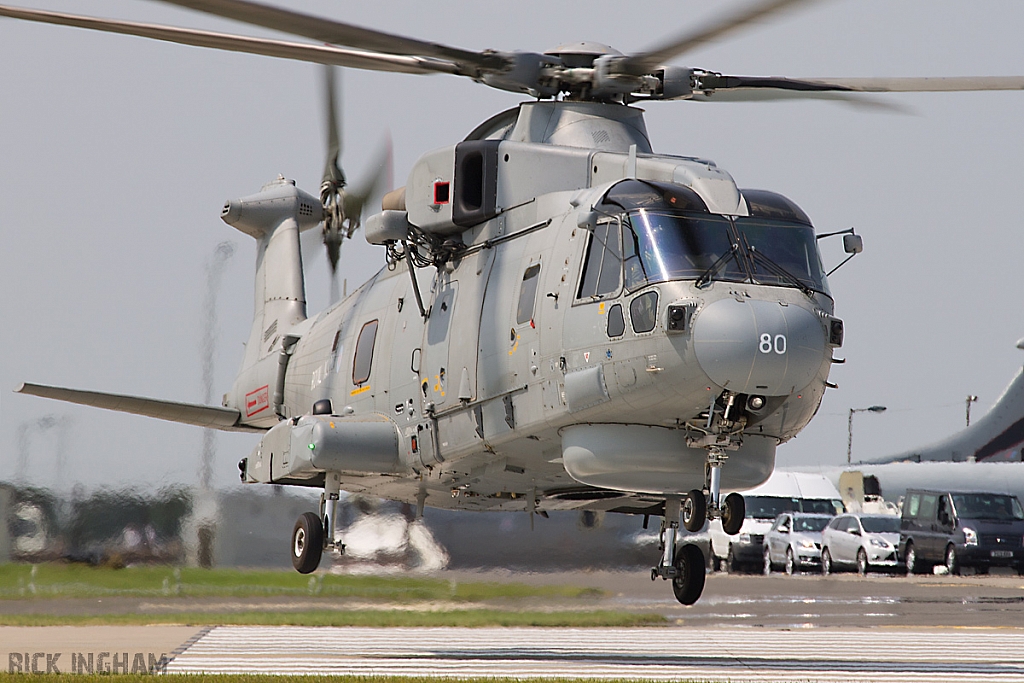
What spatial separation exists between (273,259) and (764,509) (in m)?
17.1

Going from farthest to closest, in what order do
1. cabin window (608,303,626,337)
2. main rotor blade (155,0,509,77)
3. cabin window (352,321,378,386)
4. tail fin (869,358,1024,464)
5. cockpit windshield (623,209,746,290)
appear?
tail fin (869,358,1024,464), cabin window (352,321,378,386), cabin window (608,303,626,337), cockpit windshield (623,209,746,290), main rotor blade (155,0,509,77)

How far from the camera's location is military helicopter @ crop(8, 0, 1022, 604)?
10102 millimetres

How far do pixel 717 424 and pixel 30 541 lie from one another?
1136 centimetres

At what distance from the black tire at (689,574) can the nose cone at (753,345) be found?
258cm

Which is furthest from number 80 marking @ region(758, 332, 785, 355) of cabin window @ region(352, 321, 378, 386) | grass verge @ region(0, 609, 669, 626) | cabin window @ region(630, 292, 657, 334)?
grass verge @ region(0, 609, 669, 626)

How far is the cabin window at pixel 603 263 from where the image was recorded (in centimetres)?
1059

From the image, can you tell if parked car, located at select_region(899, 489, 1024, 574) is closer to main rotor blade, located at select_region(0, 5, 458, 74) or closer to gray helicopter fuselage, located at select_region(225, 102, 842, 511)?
gray helicopter fuselage, located at select_region(225, 102, 842, 511)

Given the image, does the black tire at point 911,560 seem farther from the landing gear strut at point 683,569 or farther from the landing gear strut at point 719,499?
the landing gear strut at point 719,499

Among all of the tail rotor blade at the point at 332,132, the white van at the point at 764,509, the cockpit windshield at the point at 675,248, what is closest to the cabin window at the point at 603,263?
the cockpit windshield at the point at 675,248

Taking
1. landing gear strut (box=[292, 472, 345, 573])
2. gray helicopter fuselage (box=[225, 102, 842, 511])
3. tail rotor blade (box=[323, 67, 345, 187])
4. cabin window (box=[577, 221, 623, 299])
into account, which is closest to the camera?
gray helicopter fuselage (box=[225, 102, 842, 511])

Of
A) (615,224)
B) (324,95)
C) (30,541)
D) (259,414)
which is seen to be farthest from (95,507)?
(615,224)

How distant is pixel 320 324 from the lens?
55.2ft

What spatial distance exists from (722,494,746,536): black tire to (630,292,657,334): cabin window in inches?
68.3

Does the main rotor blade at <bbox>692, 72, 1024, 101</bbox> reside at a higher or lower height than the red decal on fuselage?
higher
